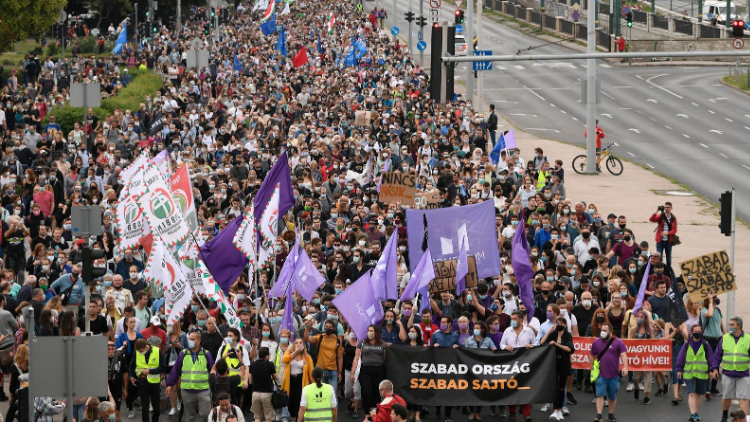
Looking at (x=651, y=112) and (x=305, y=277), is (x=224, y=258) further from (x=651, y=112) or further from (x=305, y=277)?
(x=651, y=112)

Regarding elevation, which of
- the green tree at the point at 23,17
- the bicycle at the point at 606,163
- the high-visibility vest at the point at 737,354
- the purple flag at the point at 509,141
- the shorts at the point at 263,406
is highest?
the green tree at the point at 23,17

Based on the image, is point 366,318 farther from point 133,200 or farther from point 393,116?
point 393,116

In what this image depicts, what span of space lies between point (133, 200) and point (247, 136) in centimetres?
1166

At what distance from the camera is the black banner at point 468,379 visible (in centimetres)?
1873

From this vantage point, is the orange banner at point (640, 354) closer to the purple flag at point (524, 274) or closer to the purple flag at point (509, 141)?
the purple flag at point (524, 274)

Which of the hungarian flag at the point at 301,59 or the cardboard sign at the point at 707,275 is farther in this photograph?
the hungarian flag at the point at 301,59

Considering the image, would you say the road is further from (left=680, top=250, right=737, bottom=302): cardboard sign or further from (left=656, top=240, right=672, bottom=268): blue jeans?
(left=680, top=250, right=737, bottom=302): cardboard sign

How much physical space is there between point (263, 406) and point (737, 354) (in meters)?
6.39

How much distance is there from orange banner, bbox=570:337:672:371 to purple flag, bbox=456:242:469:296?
80.2 inches

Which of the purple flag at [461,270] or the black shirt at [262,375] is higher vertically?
the purple flag at [461,270]

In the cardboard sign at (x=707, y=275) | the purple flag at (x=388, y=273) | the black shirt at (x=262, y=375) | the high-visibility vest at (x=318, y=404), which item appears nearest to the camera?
the high-visibility vest at (x=318, y=404)

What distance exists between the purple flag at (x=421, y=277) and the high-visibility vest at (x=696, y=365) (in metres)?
3.74

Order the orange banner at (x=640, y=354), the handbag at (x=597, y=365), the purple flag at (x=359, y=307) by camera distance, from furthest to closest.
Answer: the orange banner at (x=640, y=354), the purple flag at (x=359, y=307), the handbag at (x=597, y=365)

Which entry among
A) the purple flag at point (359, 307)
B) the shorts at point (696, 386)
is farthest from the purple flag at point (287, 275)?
the shorts at point (696, 386)
